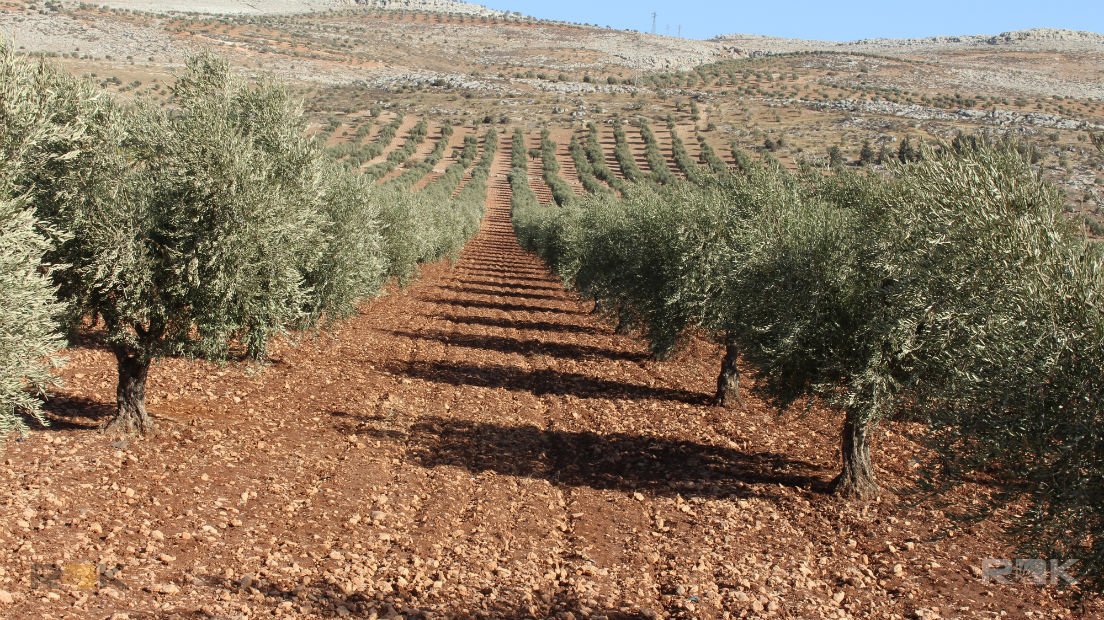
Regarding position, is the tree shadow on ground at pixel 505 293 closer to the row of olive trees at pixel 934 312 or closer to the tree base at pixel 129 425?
the row of olive trees at pixel 934 312

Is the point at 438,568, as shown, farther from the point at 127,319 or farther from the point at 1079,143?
the point at 1079,143

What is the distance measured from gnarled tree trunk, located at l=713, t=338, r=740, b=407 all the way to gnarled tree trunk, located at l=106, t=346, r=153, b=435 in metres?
13.9

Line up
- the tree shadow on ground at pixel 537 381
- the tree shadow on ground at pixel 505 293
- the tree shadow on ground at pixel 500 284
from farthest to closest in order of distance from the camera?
1. the tree shadow on ground at pixel 500 284
2. the tree shadow on ground at pixel 505 293
3. the tree shadow on ground at pixel 537 381

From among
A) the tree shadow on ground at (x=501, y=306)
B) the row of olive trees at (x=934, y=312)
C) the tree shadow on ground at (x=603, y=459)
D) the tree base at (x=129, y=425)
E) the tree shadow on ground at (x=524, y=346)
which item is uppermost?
the row of olive trees at (x=934, y=312)

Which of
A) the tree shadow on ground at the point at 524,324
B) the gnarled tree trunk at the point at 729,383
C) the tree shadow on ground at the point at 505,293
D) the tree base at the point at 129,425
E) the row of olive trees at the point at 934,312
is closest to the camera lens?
the row of olive trees at the point at 934,312

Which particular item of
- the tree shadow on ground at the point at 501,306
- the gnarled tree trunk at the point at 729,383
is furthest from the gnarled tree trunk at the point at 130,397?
the tree shadow on ground at the point at 501,306

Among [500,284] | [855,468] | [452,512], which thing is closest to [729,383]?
[855,468]

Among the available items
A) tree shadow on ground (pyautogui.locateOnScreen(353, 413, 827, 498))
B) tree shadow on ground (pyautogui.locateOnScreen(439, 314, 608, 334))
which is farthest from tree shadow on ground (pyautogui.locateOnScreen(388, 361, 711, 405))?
tree shadow on ground (pyautogui.locateOnScreen(439, 314, 608, 334))

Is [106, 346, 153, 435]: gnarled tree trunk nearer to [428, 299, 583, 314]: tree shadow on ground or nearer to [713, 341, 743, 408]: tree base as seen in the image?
[713, 341, 743, 408]: tree base

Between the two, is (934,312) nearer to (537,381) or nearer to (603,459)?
(603,459)

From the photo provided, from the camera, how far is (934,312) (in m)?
10.7

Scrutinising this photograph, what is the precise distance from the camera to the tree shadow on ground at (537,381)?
20391 millimetres

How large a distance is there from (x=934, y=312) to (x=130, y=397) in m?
14.1

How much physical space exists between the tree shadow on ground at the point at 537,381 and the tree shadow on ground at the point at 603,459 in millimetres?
3707
